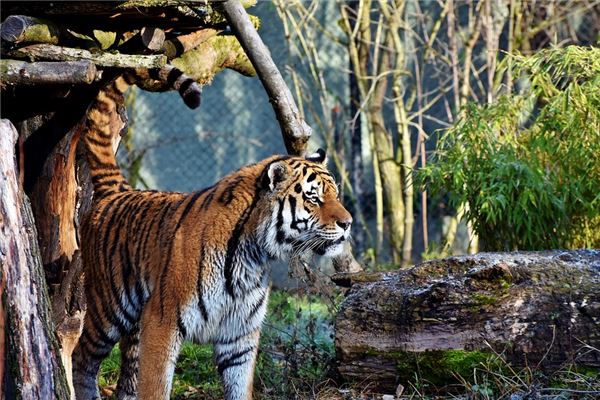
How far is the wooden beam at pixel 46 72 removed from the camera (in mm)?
4383

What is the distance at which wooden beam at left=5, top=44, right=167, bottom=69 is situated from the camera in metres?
4.51

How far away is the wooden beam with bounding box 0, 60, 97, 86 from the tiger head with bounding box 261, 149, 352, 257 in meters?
1.38

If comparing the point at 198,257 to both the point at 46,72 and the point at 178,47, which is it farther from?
the point at 46,72

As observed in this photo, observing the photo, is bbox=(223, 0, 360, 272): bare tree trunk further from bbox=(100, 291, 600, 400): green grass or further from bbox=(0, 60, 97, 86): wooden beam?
bbox=(100, 291, 600, 400): green grass

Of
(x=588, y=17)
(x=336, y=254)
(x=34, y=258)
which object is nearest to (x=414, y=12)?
(x=588, y=17)

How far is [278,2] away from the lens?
9.69 metres

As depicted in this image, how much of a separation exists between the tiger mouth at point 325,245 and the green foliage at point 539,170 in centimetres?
129

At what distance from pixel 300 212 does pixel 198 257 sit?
597 millimetres

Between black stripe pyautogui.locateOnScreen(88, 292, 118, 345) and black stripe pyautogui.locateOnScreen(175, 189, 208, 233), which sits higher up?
black stripe pyautogui.locateOnScreen(175, 189, 208, 233)

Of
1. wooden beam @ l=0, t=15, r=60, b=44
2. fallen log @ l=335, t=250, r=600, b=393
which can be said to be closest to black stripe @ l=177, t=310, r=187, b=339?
fallen log @ l=335, t=250, r=600, b=393

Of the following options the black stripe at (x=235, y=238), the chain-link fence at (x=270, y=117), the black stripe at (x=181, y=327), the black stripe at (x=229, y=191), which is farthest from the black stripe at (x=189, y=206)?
the chain-link fence at (x=270, y=117)

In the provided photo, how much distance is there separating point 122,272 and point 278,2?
448 centimetres

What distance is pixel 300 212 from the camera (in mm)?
5574

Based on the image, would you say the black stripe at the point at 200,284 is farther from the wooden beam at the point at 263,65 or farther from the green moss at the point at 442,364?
the green moss at the point at 442,364
